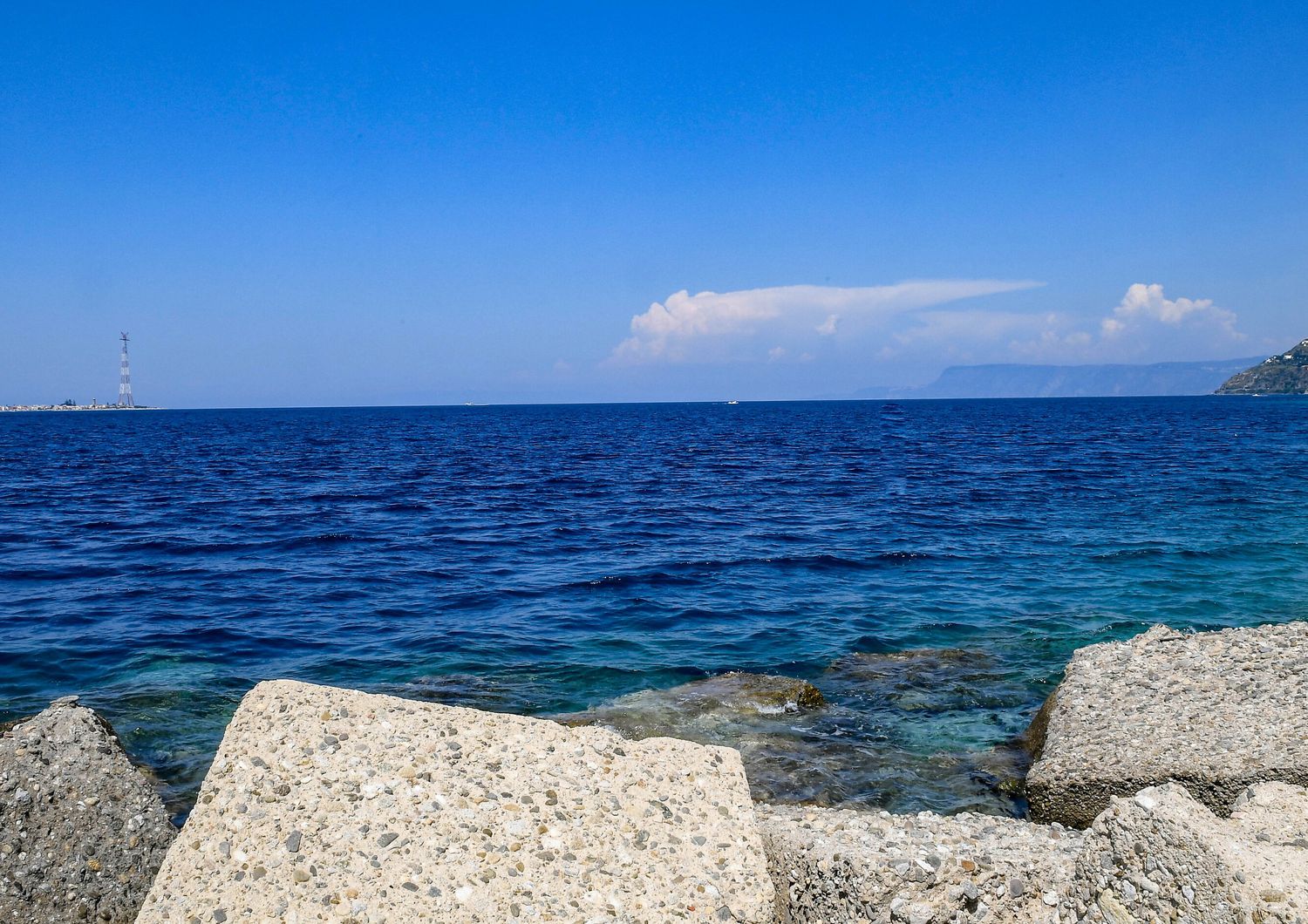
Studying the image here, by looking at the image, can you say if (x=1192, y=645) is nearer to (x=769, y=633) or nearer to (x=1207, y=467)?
(x=769, y=633)

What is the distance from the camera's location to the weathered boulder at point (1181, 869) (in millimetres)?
4625

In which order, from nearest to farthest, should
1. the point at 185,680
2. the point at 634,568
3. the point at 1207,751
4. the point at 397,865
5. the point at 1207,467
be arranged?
the point at 397,865
the point at 1207,751
the point at 185,680
the point at 634,568
the point at 1207,467

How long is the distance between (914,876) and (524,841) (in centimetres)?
244

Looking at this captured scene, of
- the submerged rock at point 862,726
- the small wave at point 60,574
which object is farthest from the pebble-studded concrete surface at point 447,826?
the small wave at point 60,574

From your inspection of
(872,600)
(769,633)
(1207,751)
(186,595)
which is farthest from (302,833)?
(186,595)

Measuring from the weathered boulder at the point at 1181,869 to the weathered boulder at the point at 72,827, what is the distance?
6261 mm

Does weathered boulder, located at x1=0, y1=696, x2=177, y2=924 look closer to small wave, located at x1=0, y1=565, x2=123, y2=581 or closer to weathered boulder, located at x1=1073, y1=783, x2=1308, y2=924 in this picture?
weathered boulder, located at x1=1073, y1=783, x2=1308, y2=924

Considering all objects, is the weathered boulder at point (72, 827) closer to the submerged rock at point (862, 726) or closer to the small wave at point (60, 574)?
the submerged rock at point (862, 726)

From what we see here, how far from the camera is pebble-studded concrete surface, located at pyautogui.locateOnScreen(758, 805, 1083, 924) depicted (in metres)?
5.42

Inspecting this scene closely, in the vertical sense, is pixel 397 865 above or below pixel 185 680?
above

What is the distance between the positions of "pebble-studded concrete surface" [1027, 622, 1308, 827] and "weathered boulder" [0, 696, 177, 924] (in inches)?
295

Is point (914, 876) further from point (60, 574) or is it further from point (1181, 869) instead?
point (60, 574)

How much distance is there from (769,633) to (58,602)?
1434 centimetres

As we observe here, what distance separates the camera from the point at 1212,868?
4.74 meters
